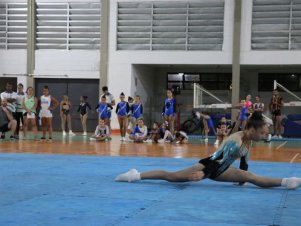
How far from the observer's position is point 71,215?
181 inches

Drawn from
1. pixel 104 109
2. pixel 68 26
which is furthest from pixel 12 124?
pixel 68 26

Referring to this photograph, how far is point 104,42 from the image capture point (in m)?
24.2

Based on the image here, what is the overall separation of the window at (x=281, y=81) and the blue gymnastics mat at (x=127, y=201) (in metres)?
18.2

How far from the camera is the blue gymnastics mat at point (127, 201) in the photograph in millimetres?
4484

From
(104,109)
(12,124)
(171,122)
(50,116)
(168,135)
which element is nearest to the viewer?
(12,124)

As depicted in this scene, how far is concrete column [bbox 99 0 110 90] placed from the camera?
24.1 metres

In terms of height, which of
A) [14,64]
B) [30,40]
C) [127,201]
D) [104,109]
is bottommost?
[127,201]

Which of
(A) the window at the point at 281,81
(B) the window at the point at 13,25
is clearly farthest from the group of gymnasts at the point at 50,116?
(A) the window at the point at 281,81

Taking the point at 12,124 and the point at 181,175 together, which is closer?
the point at 181,175

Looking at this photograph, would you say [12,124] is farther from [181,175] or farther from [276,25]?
[276,25]

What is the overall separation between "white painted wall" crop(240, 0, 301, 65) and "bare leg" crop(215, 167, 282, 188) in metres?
16.8

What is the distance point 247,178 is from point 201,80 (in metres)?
20.5

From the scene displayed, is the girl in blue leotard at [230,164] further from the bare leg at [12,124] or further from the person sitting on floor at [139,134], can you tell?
the bare leg at [12,124]

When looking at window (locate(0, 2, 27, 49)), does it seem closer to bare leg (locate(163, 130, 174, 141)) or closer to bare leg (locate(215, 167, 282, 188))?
bare leg (locate(163, 130, 174, 141))
